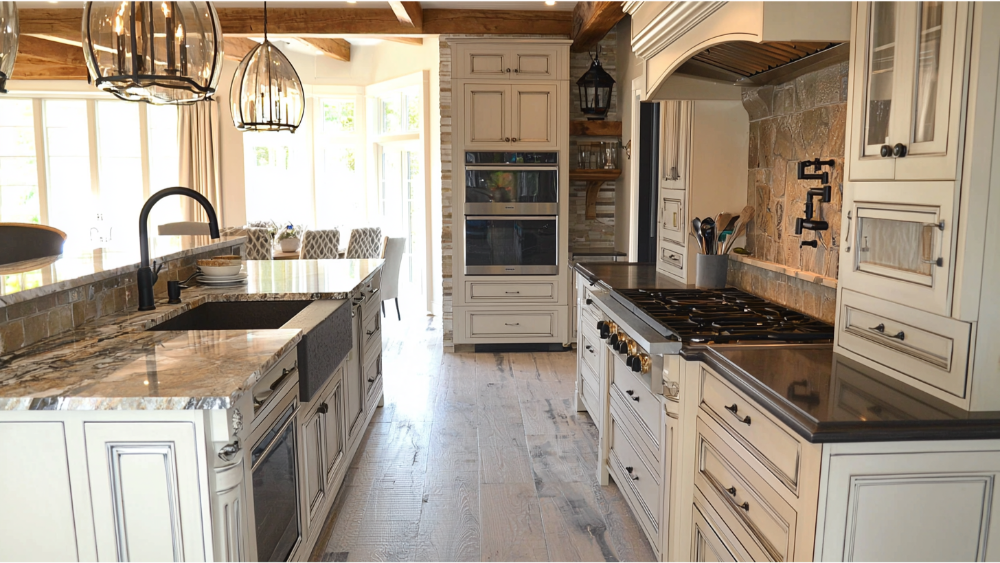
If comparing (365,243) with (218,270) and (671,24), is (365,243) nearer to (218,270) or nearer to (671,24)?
(218,270)

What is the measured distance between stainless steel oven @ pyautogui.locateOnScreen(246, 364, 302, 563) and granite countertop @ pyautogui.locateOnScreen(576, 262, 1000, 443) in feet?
3.99

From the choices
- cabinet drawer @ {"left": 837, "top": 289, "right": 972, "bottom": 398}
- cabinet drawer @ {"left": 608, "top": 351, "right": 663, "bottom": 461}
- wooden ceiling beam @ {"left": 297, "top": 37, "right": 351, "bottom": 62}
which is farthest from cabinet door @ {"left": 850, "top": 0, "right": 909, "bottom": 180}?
wooden ceiling beam @ {"left": 297, "top": 37, "right": 351, "bottom": 62}

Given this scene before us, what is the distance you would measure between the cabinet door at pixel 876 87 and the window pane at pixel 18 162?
9.07 m

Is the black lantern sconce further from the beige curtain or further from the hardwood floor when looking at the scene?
the beige curtain

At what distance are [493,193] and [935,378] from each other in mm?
4329

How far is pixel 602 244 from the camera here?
6164mm

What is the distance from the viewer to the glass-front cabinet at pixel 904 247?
1.47 m

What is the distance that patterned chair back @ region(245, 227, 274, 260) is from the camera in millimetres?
6625

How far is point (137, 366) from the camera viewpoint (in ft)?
6.01

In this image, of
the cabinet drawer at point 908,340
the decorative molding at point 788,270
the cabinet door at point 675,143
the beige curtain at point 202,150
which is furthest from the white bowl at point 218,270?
the beige curtain at point 202,150

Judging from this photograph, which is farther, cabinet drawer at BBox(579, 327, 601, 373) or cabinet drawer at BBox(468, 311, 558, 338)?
cabinet drawer at BBox(468, 311, 558, 338)

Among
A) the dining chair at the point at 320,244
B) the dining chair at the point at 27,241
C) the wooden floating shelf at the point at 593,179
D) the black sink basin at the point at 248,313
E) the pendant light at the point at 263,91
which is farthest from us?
the dining chair at the point at 320,244

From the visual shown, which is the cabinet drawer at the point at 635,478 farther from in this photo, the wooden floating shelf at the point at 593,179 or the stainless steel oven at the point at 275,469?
the wooden floating shelf at the point at 593,179

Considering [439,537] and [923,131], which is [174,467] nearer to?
[439,537]
